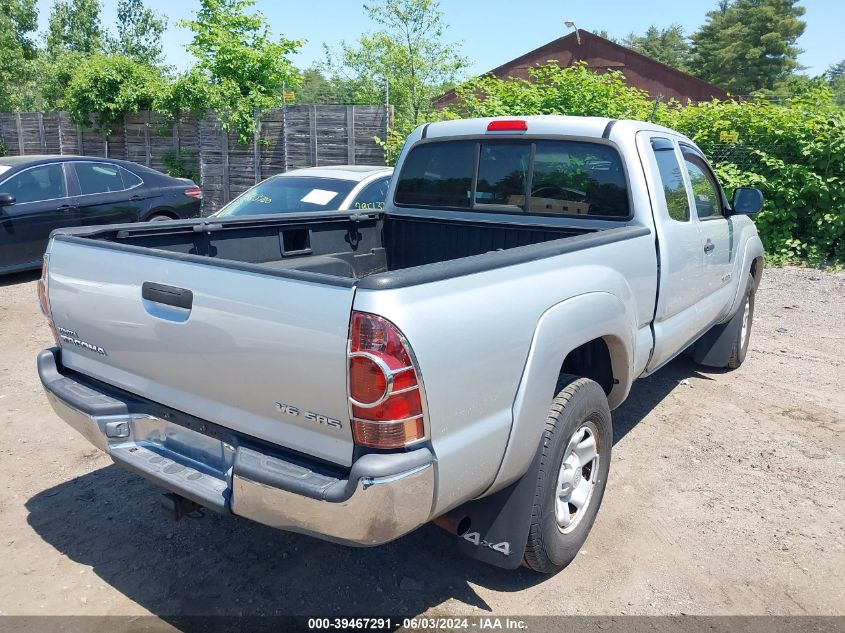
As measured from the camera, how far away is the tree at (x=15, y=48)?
85.3 ft

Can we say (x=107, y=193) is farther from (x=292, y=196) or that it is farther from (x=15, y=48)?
(x=15, y=48)

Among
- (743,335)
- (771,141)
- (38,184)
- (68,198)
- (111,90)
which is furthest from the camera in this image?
(111,90)

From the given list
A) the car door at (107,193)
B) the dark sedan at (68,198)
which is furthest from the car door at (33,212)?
the car door at (107,193)

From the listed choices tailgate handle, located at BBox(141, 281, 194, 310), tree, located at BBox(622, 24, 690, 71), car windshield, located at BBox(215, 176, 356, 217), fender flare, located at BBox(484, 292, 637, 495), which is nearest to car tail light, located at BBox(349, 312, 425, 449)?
fender flare, located at BBox(484, 292, 637, 495)

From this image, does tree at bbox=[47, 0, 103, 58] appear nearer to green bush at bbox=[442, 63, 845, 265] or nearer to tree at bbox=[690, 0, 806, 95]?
green bush at bbox=[442, 63, 845, 265]

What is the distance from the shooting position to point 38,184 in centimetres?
895

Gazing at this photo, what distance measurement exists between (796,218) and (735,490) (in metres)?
8.10

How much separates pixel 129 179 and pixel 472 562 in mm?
8511

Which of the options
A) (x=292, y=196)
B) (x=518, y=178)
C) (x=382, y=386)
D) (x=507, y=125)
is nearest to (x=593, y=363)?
(x=518, y=178)

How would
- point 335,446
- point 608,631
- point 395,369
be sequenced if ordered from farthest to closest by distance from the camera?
point 608,631 < point 335,446 < point 395,369

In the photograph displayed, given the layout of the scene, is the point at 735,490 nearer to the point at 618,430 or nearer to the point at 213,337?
the point at 618,430

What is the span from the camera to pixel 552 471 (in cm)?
290

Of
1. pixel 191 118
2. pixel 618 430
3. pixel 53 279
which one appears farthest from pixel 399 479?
pixel 191 118

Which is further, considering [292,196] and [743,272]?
[292,196]
